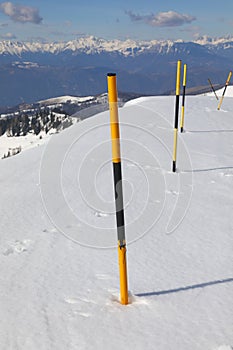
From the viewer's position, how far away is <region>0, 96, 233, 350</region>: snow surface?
3.86 m

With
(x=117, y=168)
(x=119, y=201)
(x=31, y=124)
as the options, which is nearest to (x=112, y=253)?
(x=119, y=201)

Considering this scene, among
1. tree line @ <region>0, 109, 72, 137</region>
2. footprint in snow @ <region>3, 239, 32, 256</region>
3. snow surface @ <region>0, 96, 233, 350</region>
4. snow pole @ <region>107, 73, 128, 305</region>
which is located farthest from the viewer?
tree line @ <region>0, 109, 72, 137</region>

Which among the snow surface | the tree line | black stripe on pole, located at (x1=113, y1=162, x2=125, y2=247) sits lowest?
the tree line

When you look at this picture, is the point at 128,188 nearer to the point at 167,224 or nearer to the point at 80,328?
the point at 167,224

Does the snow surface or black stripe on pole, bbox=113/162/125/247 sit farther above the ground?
black stripe on pole, bbox=113/162/125/247

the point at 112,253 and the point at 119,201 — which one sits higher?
the point at 119,201

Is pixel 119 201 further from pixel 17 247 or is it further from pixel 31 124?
pixel 31 124

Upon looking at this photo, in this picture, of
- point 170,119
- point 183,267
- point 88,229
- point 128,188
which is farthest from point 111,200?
point 170,119

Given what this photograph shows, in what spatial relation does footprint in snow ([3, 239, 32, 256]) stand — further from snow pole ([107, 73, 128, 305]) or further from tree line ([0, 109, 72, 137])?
tree line ([0, 109, 72, 137])

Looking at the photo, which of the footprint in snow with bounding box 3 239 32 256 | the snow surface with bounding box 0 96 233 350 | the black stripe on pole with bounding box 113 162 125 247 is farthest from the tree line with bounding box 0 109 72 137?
the black stripe on pole with bounding box 113 162 125 247

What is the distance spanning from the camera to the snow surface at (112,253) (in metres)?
3.86

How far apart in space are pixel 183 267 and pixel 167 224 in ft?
5.29

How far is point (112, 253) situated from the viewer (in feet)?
18.7

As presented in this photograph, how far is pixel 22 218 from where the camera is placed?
713 cm
